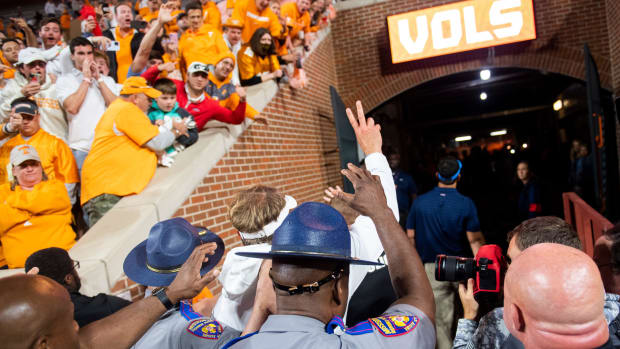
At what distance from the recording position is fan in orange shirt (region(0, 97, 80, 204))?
3.80 metres

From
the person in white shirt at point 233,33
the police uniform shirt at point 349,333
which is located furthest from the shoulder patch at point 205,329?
the person in white shirt at point 233,33

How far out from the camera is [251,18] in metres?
6.50

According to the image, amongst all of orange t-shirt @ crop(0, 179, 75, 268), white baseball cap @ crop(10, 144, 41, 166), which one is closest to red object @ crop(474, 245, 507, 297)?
orange t-shirt @ crop(0, 179, 75, 268)

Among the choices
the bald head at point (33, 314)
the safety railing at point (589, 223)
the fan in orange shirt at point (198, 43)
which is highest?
the fan in orange shirt at point (198, 43)

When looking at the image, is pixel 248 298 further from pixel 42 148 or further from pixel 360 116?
pixel 42 148

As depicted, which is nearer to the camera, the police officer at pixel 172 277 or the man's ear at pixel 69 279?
the police officer at pixel 172 277

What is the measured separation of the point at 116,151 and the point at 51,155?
2.41 ft

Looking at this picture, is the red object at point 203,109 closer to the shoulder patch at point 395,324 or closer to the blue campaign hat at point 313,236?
the blue campaign hat at point 313,236

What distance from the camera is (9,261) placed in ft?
10.9

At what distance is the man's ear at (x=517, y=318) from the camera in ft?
3.65

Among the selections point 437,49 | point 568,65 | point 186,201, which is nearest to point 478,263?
point 186,201

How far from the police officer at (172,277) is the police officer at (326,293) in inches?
17.4

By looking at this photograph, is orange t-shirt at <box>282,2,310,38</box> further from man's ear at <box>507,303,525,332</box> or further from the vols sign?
man's ear at <box>507,303,525,332</box>

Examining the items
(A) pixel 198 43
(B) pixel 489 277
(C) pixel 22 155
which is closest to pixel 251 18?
(A) pixel 198 43
